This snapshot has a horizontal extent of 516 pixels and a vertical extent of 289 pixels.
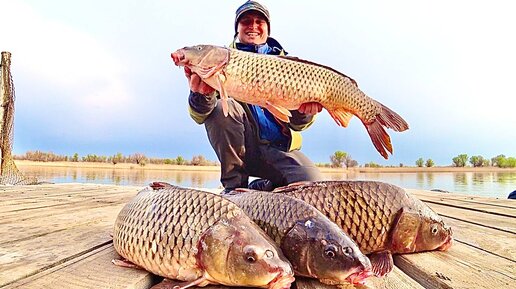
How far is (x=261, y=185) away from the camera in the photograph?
3.70 metres

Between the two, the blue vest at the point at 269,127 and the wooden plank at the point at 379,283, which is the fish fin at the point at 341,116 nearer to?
the blue vest at the point at 269,127

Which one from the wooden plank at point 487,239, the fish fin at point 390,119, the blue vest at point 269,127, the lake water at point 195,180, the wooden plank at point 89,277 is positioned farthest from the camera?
the lake water at point 195,180

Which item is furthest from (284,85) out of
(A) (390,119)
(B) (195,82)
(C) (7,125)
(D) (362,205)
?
(C) (7,125)

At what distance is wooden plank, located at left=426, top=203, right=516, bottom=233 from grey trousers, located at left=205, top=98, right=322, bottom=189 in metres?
1.12

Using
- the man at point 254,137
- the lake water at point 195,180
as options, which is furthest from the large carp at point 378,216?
the lake water at point 195,180

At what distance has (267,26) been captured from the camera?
11.9 feet

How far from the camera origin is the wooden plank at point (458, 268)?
1.19m

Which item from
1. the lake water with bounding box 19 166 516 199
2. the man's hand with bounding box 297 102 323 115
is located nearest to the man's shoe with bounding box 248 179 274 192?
the man's hand with bounding box 297 102 323 115

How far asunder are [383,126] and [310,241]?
1.34 meters

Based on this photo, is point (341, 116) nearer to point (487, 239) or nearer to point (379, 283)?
point (487, 239)

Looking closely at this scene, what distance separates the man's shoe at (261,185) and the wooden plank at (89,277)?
2.29m

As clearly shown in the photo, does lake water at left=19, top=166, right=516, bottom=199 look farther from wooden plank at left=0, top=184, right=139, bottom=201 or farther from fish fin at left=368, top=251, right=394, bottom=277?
fish fin at left=368, top=251, right=394, bottom=277

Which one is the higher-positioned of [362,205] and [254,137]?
[254,137]

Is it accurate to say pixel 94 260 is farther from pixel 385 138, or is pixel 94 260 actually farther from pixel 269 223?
pixel 385 138
